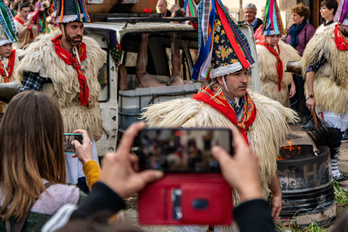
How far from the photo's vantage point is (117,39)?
244 inches

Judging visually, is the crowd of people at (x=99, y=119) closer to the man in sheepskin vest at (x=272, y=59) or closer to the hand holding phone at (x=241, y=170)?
the hand holding phone at (x=241, y=170)

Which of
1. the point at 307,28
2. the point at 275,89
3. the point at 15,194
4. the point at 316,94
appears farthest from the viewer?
the point at 307,28

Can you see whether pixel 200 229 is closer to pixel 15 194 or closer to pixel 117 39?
pixel 15 194

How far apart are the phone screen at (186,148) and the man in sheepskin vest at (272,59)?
707 cm

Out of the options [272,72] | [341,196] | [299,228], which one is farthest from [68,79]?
[272,72]

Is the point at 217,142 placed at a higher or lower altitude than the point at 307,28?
higher

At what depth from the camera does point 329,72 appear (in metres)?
6.40

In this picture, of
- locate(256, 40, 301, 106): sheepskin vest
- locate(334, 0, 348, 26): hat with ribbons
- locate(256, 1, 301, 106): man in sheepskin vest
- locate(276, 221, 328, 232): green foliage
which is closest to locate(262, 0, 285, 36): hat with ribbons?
locate(256, 1, 301, 106): man in sheepskin vest

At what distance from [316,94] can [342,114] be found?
0.38 meters

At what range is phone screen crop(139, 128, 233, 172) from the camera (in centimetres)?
153

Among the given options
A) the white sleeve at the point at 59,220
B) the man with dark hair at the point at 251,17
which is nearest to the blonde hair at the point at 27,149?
the white sleeve at the point at 59,220

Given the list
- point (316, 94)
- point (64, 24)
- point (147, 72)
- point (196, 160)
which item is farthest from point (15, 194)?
point (147, 72)

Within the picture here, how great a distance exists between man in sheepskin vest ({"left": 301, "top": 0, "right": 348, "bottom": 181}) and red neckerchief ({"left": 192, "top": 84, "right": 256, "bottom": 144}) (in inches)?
115

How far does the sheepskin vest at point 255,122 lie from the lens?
3.43 metres
